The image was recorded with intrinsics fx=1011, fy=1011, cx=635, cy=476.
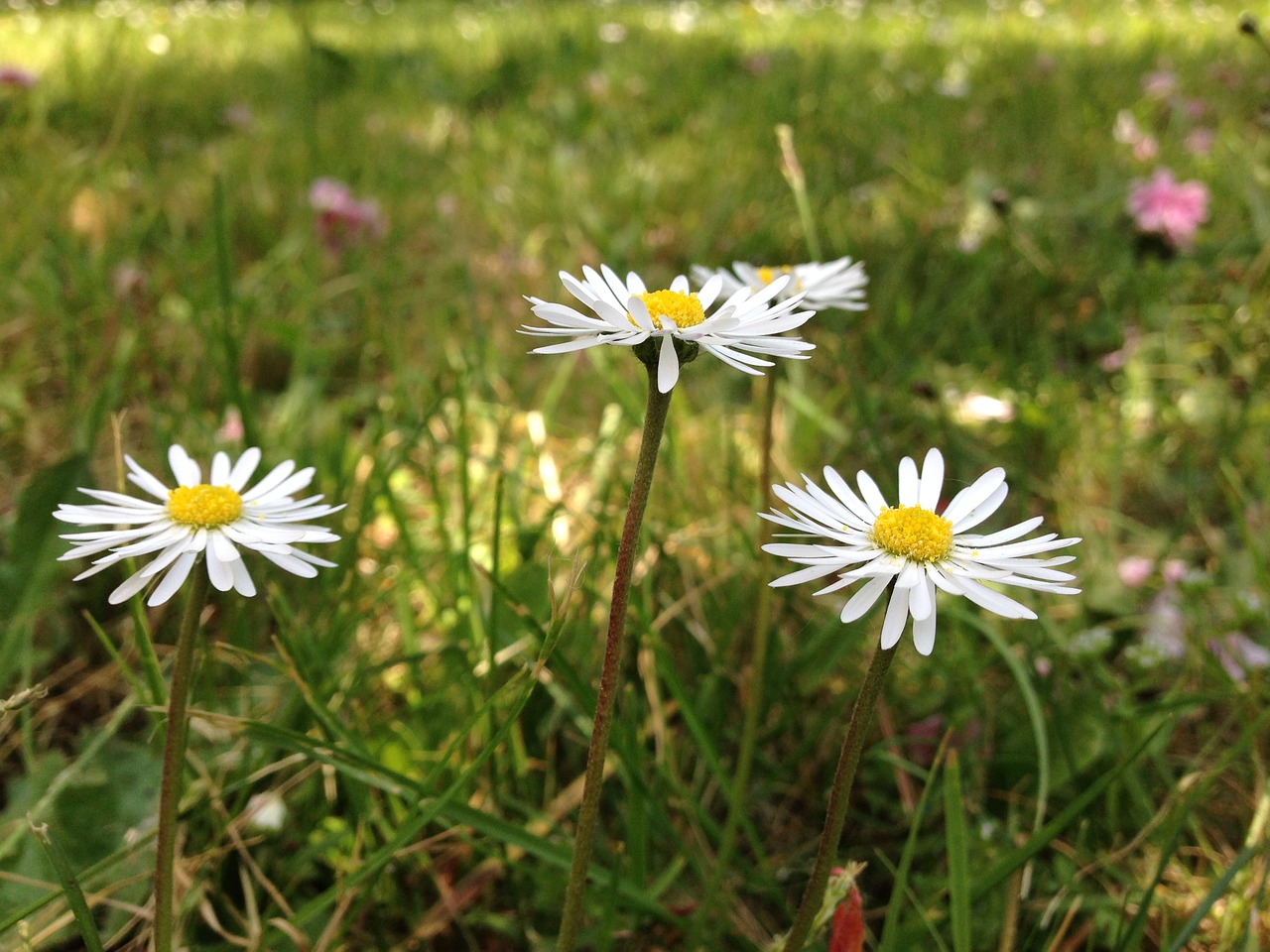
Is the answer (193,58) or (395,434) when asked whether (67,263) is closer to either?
(395,434)

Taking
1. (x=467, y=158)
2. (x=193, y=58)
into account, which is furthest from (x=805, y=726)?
(x=193, y=58)

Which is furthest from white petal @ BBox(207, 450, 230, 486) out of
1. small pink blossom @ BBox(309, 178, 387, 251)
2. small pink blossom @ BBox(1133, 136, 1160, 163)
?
small pink blossom @ BBox(1133, 136, 1160, 163)

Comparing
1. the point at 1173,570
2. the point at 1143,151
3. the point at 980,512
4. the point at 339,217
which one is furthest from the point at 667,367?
the point at 1143,151

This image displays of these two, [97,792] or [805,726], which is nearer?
[97,792]

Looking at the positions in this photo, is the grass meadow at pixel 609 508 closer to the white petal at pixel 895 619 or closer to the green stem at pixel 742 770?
the green stem at pixel 742 770

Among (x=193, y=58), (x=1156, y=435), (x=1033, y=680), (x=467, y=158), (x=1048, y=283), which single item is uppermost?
(x=193, y=58)

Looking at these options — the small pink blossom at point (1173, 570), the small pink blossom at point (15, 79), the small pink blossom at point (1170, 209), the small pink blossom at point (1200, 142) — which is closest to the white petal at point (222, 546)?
the small pink blossom at point (1173, 570)

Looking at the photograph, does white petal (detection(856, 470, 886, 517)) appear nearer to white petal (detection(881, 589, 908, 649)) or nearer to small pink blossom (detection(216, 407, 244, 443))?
white petal (detection(881, 589, 908, 649))
